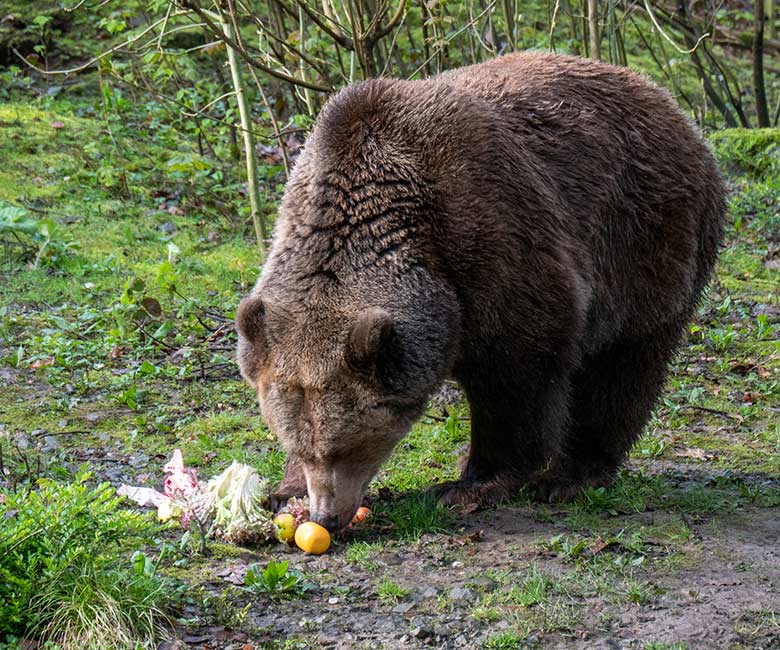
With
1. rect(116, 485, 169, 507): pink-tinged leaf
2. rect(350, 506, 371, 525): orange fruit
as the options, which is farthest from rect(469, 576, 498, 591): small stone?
rect(116, 485, 169, 507): pink-tinged leaf

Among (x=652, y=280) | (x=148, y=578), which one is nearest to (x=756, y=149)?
(x=652, y=280)

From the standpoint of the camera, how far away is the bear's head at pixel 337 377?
5.28 m

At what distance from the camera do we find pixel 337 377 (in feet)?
17.3

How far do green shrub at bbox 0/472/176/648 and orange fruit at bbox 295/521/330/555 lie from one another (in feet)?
3.18

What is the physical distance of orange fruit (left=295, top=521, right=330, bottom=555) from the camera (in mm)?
5277

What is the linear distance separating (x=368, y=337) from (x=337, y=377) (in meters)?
0.29

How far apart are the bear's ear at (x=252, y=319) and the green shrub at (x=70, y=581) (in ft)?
4.12

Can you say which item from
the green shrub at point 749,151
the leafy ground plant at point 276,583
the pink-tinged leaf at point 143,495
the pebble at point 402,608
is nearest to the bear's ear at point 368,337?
the leafy ground plant at point 276,583

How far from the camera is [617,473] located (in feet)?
22.3

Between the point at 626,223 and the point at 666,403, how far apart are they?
2161 mm

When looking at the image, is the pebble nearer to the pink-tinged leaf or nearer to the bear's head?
the bear's head

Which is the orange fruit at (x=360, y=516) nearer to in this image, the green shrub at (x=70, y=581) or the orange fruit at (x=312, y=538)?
the orange fruit at (x=312, y=538)

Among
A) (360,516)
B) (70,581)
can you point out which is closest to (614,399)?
(360,516)

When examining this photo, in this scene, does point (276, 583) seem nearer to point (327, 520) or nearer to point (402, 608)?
point (402, 608)
